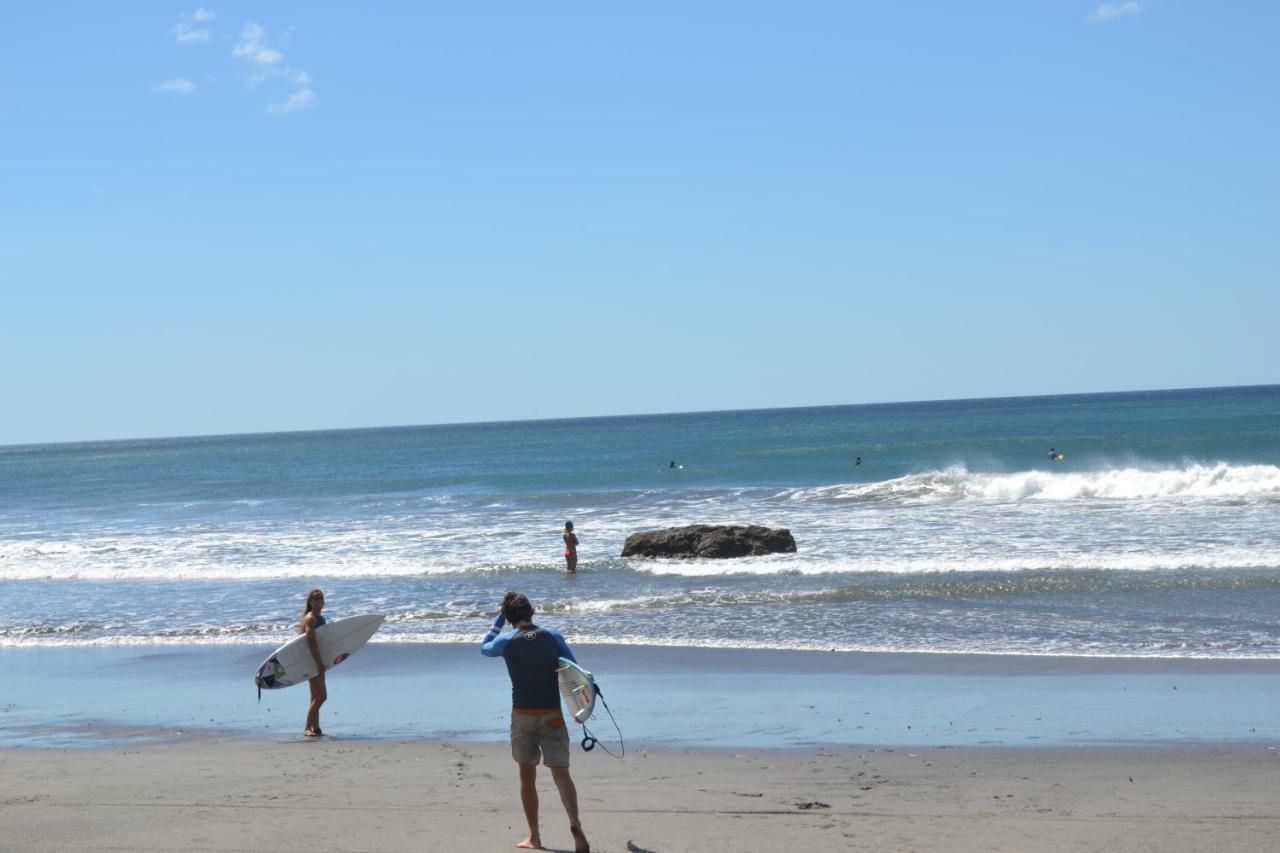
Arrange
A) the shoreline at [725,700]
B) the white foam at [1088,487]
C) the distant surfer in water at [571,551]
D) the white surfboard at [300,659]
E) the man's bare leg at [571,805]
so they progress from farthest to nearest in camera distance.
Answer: the white foam at [1088,487] < the distant surfer in water at [571,551] < the white surfboard at [300,659] < the shoreline at [725,700] < the man's bare leg at [571,805]

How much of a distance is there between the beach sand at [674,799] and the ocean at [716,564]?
500 cm

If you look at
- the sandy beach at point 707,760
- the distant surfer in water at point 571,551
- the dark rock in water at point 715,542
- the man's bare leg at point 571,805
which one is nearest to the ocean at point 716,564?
the distant surfer in water at point 571,551

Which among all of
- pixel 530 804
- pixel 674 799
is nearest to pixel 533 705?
pixel 530 804

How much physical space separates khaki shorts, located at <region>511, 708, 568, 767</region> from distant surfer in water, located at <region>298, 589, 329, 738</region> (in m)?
3.95

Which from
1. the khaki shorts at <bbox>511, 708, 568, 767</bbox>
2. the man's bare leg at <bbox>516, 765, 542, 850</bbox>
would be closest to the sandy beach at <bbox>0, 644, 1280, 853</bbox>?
the man's bare leg at <bbox>516, 765, 542, 850</bbox>

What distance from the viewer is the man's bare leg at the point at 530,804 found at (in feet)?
24.6

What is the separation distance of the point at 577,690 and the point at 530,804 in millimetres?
719

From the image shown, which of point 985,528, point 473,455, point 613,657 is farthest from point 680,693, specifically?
point 473,455

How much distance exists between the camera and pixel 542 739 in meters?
7.56

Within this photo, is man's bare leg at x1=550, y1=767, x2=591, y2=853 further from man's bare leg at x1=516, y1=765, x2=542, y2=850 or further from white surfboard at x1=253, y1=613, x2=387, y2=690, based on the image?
white surfboard at x1=253, y1=613, x2=387, y2=690

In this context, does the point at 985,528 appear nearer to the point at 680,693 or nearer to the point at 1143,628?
the point at 1143,628

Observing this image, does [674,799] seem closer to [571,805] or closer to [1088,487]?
[571,805]

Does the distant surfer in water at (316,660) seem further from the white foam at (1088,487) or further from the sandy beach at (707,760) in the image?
the white foam at (1088,487)

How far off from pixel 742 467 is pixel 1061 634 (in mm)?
44901
